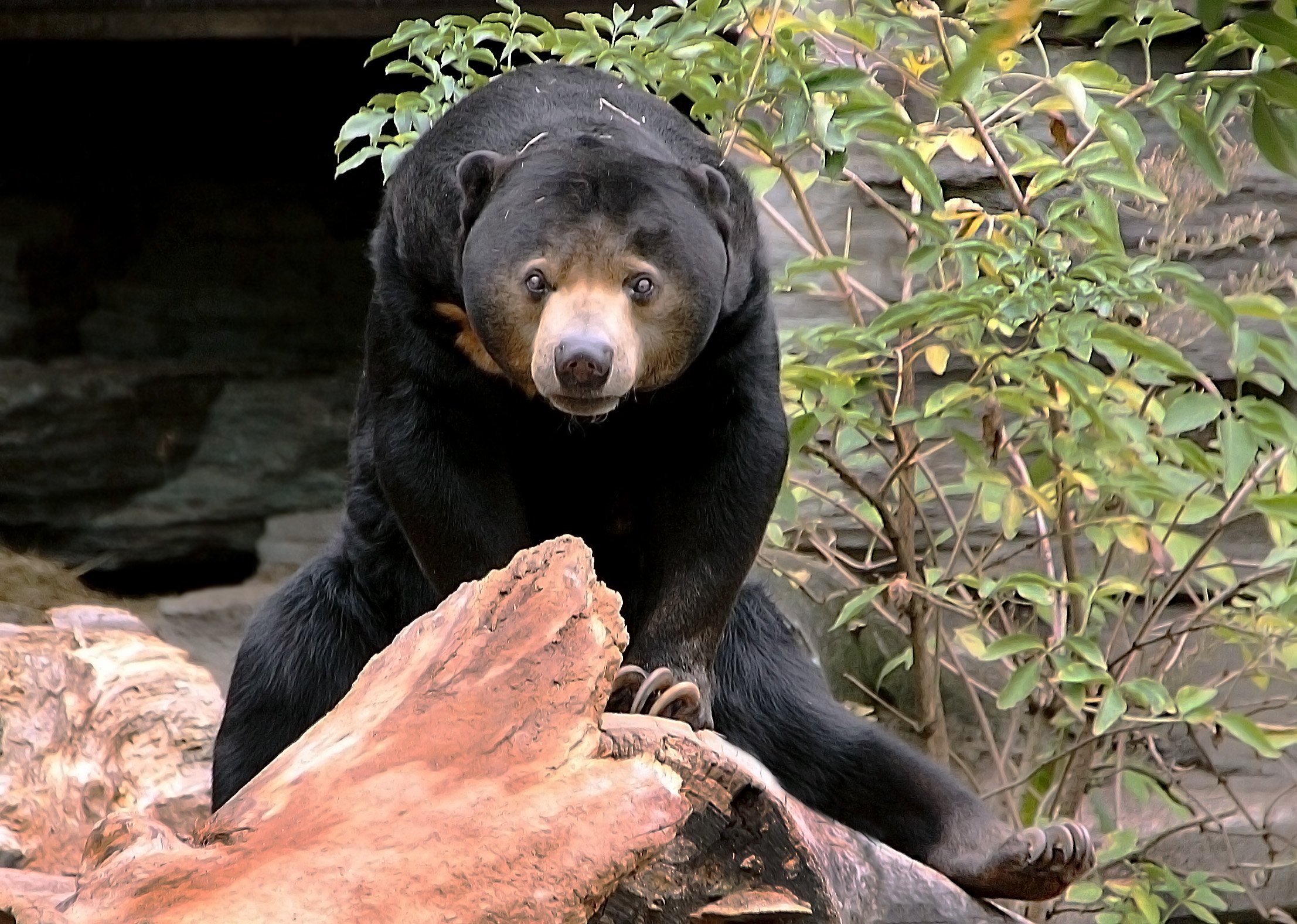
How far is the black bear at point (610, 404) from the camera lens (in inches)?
109

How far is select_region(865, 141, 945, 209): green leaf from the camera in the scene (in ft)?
10.5

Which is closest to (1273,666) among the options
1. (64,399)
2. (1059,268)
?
(1059,268)

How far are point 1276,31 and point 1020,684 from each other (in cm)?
275

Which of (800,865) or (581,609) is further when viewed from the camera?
(800,865)

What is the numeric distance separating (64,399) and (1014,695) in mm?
5621

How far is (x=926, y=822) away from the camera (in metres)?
3.12

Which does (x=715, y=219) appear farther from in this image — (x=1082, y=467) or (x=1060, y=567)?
(x=1060, y=567)

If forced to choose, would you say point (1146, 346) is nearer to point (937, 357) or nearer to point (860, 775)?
point (937, 357)

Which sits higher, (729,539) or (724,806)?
(724,806)

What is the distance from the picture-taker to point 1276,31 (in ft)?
3.46

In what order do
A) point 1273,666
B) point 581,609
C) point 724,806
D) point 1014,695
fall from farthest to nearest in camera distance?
point 1273,666
point 1014,695
point 724,806
point 581,609

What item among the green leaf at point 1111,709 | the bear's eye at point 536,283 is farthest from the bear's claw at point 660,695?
the green leaf at point 1111,709

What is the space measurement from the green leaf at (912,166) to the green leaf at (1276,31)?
217 centimetres

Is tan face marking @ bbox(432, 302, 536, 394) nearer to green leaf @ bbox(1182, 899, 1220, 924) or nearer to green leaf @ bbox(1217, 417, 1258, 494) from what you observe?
green leaf @ bbox(1217, 417, 1258, 494)
